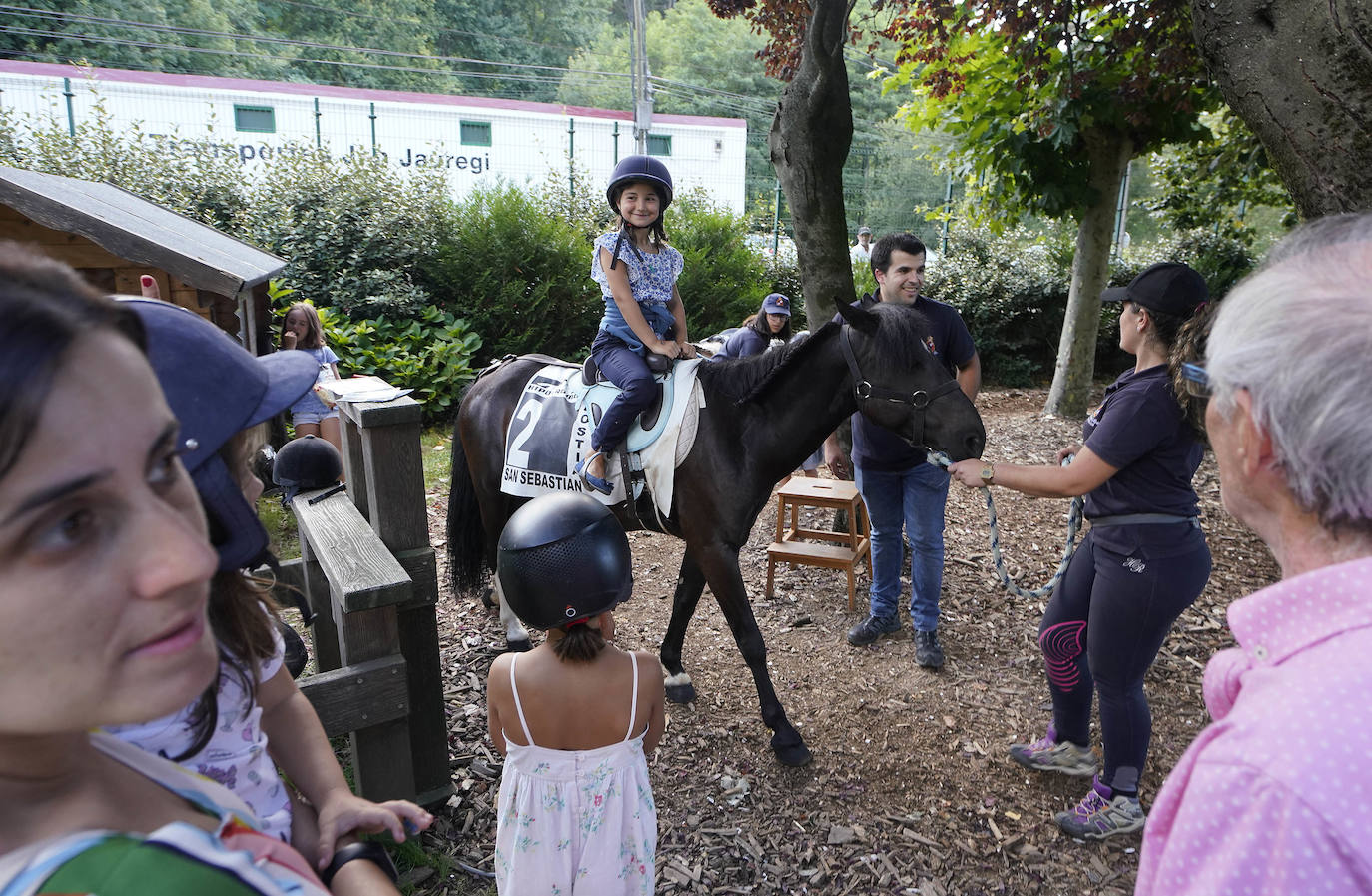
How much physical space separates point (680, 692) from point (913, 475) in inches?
68.8

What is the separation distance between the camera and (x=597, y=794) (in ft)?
6.63

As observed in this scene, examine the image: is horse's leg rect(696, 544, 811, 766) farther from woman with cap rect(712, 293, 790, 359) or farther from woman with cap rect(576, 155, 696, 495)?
woman with cap rect(712, 293, 790, 359)

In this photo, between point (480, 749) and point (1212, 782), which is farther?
point (480, 749)

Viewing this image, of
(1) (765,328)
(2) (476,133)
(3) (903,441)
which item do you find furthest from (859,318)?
(2) (476,133)

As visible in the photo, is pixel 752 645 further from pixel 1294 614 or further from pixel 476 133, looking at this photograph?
pixel 476 133

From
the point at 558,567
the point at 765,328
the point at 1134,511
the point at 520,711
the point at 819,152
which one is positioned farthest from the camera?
the point at 765,328

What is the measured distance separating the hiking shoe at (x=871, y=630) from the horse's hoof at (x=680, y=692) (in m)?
1.17

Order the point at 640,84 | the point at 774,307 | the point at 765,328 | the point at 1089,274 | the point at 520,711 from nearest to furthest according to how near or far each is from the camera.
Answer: the point at 520,711
the point at 774,307
the point at 765,328
the point at 1089,274
the point at 640,84

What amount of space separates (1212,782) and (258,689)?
1.55 meters

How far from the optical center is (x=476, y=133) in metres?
19.6

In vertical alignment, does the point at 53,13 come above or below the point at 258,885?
above

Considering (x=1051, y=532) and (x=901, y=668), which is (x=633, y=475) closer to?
(x=901, y=668)

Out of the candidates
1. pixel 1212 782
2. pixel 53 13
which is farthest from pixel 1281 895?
pixel 53 13

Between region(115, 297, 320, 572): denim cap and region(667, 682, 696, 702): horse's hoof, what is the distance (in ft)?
10.1
